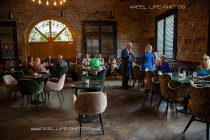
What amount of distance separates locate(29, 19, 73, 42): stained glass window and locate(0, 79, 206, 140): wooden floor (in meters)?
5.36

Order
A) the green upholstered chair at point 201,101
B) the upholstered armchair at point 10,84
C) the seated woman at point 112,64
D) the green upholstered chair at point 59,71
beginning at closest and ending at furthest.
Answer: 1. the green upholstered chair at point 201,101
2. the upholstered armchair at point 10,84
3. the green upholstered chair at point 59,71
4. the seated woman at point 112,64

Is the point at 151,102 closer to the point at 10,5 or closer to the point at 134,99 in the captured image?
the point at 134,99

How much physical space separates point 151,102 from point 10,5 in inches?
341

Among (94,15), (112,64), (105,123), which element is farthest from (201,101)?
→ (94,15)

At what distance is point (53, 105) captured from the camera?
5.40 m

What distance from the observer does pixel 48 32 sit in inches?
410

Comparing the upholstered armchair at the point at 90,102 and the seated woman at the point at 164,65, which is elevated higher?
the seated woman at the point at 164,65

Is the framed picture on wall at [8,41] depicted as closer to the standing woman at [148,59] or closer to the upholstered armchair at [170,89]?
the standing woman at [148,59]

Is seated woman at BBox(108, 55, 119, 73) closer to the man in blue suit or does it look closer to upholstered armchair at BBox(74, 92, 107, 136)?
the man in blue suit

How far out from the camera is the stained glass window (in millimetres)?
10391

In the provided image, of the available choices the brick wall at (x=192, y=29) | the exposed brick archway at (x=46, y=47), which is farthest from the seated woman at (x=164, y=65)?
the exposed brick archway at (x=46, y=47)

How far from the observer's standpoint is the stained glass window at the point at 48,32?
10.4m

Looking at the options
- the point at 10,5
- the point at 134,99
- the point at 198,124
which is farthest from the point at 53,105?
the point at 10,5

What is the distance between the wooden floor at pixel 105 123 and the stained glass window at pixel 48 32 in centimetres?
536
